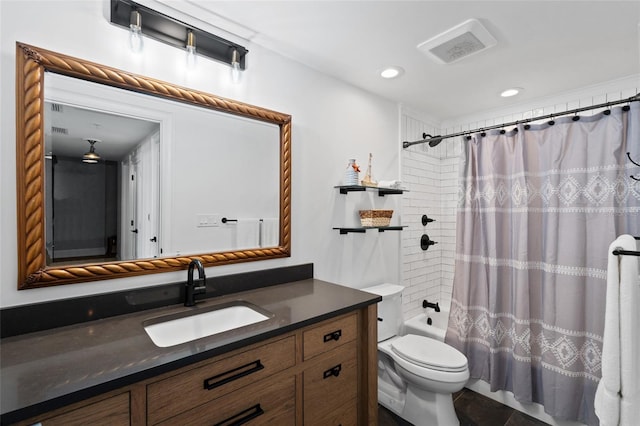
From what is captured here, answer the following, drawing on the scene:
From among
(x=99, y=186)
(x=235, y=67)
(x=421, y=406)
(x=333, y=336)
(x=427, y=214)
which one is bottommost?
(x=421, y=406)

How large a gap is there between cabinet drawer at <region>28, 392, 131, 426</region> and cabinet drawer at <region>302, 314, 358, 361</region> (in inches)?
25.5

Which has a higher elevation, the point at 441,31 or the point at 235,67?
the point at 441,31

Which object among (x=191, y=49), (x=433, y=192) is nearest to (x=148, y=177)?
(x=191, y=49)

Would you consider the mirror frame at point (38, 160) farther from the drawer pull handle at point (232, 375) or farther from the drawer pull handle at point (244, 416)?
the drawer pull handle at point (244, 416)

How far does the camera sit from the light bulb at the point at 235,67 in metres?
1.59

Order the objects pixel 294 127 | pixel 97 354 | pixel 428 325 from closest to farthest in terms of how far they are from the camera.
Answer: pixel 97 354
pixel 294 127
pixel 428 325

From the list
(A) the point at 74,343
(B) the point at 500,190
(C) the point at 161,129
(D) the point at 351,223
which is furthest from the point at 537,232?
(A) the point at 74,343

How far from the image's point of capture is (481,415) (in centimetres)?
214

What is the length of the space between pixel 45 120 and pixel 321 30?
134 cm

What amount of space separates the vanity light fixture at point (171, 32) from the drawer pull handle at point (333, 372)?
1.63m

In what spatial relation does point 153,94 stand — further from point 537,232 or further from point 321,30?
point 537,232

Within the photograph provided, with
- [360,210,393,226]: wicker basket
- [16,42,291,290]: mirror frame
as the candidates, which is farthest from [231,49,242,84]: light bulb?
[360,210,393,226]: wicker basket

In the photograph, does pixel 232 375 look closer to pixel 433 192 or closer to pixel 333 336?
pixel 333 336

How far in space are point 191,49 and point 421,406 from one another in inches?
100
